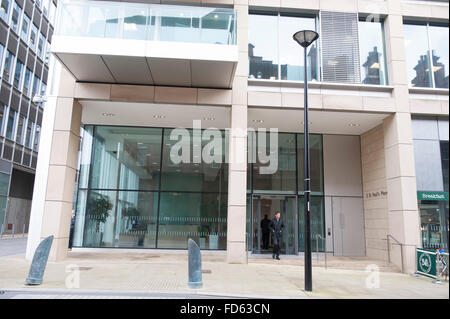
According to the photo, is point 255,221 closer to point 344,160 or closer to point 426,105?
point 344,160

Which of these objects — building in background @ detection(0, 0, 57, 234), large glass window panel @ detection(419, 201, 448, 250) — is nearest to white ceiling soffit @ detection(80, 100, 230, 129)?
large glass window panel @ detection(419, 201, 448, 250)

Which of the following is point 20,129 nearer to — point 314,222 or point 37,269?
point 37,269

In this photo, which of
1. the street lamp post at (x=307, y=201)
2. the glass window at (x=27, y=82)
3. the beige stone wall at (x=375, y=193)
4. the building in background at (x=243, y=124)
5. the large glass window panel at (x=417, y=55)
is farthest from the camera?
the glass window at (x=27, y=82)

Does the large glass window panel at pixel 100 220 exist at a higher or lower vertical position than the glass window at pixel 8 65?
lower

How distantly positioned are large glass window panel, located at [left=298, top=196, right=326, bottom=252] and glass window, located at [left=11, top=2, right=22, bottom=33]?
84.6 feet

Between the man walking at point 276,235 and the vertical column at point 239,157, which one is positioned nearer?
the vertical column at point 239,157

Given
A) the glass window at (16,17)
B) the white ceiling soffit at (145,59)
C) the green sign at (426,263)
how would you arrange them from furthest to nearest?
the glass window at (16,17) < the white ceiling soffit at (145,59) < the green sign at (426,263)

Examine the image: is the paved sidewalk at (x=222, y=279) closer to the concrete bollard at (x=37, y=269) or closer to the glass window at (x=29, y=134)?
the concrete bollard at (x=37, y=269)

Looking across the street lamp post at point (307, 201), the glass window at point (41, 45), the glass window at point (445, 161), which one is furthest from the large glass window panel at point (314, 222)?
the glass window at point (41, 45)

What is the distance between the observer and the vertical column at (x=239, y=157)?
1260 centimetres

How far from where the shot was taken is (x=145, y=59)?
11.7 metres

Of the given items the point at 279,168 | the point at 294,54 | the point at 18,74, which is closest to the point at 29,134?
the point at 18,74

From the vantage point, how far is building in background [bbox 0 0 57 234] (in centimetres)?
2642

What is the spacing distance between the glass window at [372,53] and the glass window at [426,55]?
1110 millimetres
